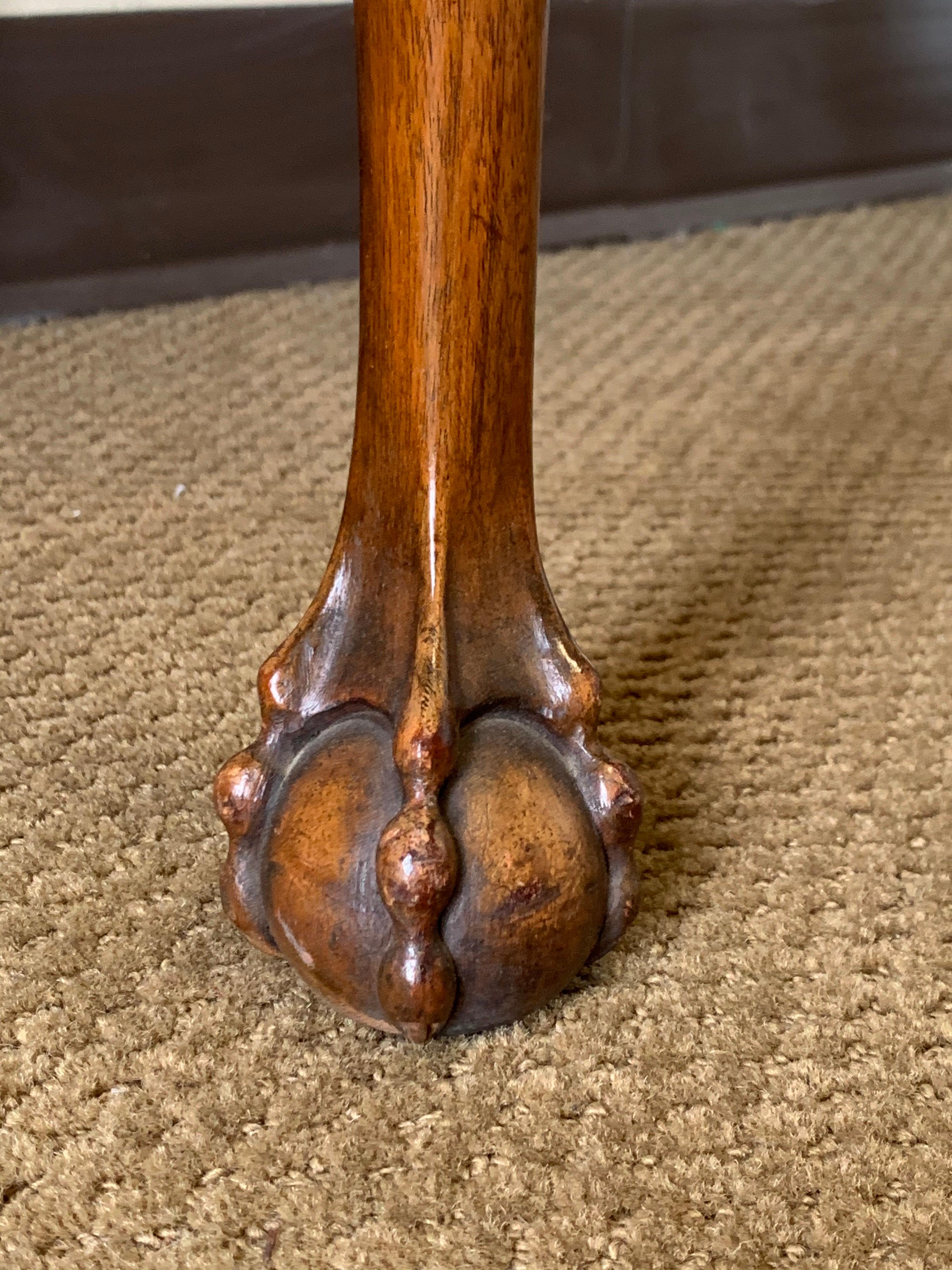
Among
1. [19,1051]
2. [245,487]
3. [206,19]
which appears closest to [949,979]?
[19,1051]

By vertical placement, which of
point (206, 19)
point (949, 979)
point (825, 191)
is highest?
point (206, 19)

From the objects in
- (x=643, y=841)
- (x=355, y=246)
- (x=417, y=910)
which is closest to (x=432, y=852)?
(x=417, y=910)

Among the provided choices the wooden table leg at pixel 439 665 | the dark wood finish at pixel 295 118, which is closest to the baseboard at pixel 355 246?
the dark wood finish at pixel 295 118

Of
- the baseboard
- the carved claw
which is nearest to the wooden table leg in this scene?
the carved claw

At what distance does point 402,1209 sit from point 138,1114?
0.25ft

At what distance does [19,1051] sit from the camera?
1.32 ft

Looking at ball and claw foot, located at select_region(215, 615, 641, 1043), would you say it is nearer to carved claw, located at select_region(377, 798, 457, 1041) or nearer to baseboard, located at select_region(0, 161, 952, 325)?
carved claw, located at select_region(377, 798, 457, 1041)

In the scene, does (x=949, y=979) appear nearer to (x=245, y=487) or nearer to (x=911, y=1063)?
(x=911, y=1063)

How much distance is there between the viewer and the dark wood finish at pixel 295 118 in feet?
3.41

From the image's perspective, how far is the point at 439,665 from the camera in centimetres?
39

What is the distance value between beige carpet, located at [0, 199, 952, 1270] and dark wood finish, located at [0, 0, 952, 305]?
0.44 feet

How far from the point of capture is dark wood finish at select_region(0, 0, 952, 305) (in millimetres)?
1040

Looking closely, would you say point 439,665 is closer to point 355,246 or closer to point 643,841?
point 643,841

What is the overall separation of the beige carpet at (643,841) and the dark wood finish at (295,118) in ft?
0.44
